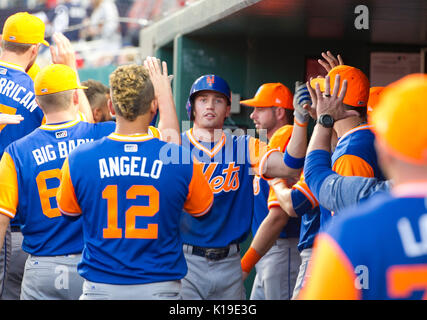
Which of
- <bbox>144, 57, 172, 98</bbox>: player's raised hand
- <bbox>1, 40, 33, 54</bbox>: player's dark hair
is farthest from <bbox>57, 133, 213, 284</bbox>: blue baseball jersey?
<bbox>1, 40, 33, 54</bbox>: player's dark hair

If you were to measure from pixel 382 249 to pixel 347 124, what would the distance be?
2.23 meters

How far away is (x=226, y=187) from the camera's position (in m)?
4.99

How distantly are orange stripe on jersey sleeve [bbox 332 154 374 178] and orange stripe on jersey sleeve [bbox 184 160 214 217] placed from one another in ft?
2.32

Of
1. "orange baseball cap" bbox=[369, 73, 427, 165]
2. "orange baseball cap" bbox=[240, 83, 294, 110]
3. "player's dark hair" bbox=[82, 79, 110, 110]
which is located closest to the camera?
"orange baseball cap" bbox=[369, 73, 427, 165]

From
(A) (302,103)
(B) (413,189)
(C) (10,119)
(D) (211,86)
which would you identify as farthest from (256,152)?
(B) (413,189)

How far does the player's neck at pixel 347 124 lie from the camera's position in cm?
402

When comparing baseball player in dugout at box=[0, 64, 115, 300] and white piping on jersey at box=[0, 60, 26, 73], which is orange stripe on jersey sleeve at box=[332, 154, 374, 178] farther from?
white piping on jersey at box=[0, 60, 26, 73]

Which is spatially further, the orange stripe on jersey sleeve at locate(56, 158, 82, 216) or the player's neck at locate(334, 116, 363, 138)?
the player's neck at locate(334, 116, 363, 138)

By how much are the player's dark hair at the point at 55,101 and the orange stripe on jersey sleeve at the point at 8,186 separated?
1.33ft

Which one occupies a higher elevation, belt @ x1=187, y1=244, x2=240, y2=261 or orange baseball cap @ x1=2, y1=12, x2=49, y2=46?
orange baseball cap @ x1=2, y1=12, x2=49, y2=46

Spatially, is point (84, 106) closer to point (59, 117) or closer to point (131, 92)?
point (59, 117)

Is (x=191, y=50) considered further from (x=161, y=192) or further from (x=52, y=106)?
(x=161, y=192)

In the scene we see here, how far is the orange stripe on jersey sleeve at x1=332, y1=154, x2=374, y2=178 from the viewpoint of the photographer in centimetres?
380

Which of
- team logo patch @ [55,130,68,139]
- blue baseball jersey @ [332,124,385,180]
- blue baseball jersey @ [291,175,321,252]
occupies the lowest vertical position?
blue baseball jersey @ [291,175,321,252]
